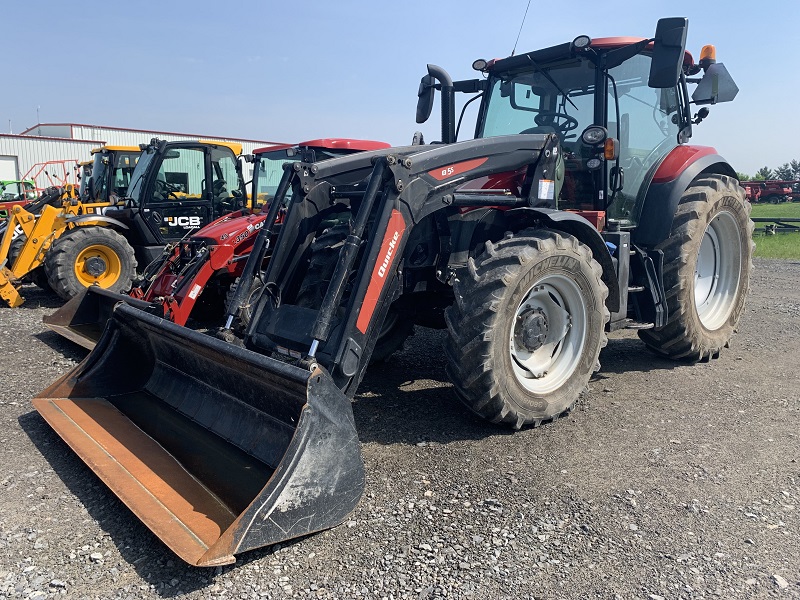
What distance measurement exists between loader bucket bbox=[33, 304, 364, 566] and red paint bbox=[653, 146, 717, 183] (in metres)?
3.97

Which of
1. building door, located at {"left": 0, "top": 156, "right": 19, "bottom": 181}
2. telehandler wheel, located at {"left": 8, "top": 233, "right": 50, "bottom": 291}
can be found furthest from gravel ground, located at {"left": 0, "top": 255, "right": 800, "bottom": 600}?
building door, located at {"left": 0, "top": 156, "right": 19, "bottom": 181}

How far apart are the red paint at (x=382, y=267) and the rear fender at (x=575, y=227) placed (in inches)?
42.2

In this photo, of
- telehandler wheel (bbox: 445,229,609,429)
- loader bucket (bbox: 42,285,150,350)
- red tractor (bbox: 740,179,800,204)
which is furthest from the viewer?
red tractor (bbox: 740,179,800,204)

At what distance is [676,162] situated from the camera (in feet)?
18.9

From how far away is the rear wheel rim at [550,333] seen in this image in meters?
4.34

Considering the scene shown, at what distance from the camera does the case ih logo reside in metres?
10.0

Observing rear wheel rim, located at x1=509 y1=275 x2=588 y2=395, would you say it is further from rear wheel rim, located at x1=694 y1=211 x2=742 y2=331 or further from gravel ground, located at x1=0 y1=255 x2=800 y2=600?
rear wheel rim, located at x1=694 y1=211 x2=742 y2=331

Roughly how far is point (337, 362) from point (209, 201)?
24.3 feet

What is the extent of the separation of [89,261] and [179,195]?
1.68 m

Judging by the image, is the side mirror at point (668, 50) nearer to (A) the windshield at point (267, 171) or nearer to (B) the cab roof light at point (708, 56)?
(B) the cab roof light at point (708, 56)

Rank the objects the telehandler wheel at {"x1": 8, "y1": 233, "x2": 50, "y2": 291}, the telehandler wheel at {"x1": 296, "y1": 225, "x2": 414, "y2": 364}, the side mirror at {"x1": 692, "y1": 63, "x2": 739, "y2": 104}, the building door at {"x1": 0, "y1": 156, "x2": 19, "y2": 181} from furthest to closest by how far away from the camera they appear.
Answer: the building door at {"x1": 0, "y1": 156, "x2": 19, "y2": 181} → the telehandler wheel at {"x1": 8, "y1": 233, "x2": 50, "y2": 291} → the side mirror at {"x1": 692, "y1": 63, "x2": 739, "y2": 104} → the telehandler wheel at {"x1": 296, "y1": 225, "x2": 414, "y2": 364}

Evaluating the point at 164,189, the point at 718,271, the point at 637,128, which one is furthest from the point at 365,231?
the point at 164,189

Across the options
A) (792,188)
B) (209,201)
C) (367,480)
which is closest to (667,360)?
(367,480)

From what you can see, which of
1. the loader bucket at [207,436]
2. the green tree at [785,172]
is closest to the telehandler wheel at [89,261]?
the loader bucket at [207,436]
